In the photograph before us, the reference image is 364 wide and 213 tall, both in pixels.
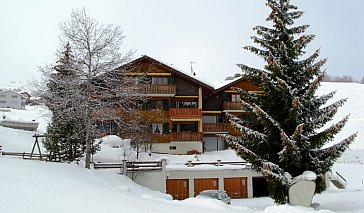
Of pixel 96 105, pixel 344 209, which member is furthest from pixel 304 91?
pixel 96 105

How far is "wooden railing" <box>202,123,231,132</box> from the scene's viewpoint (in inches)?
1284

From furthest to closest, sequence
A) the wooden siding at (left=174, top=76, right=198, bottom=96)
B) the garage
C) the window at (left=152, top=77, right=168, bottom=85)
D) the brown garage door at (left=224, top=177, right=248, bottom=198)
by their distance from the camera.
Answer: the garage → the wooden siding at (left=174, top=76, right=198, bottom=96) → the window at (left=152, top=77, right=168, bottom=85) → the brown garage door at (left=224, top=177, right=248, bottom=198)

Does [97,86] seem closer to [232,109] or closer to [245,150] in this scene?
[245,150]

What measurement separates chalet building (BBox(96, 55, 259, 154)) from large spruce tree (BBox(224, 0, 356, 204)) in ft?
50.9

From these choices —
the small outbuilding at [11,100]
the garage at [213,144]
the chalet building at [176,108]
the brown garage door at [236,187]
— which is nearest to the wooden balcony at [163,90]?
the chalet building at [176,108]

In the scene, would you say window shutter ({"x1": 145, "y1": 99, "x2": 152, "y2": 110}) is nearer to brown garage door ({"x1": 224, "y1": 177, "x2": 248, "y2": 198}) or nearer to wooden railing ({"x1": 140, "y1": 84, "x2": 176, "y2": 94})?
wooden railing ({"x1": 140, "y1": 84, "x2": 176, "y2": 94})

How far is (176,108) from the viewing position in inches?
1216

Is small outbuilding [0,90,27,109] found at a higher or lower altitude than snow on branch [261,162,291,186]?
higher

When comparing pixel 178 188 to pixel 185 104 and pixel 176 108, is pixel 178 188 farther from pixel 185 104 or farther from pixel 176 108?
pixel 185 104

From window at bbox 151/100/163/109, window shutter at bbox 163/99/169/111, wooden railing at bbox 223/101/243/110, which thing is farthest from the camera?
wooden railing at bbox 223/101/243/110

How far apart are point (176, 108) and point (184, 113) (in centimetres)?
100

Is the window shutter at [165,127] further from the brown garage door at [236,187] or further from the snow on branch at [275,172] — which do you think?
the snow on branch at [275,172]

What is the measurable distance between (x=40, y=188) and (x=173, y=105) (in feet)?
78.3

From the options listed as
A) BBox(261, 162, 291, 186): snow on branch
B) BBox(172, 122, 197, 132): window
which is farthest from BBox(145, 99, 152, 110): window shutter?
BBox(261, 162, 291, 186): snow on branch
